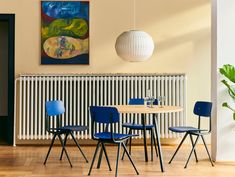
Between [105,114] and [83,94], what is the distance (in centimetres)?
236

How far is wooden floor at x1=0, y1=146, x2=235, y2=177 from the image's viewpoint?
200 inches

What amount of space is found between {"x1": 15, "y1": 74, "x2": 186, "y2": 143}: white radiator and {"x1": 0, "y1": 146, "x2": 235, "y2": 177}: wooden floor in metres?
0.62

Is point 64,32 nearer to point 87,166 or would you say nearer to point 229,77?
point 87,166

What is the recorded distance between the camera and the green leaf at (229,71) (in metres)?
5.58

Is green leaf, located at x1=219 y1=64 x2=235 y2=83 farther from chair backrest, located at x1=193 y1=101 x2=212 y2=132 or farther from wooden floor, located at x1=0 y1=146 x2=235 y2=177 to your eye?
wooden floor, located at x1=0 y1=146 x2=235 y2=177

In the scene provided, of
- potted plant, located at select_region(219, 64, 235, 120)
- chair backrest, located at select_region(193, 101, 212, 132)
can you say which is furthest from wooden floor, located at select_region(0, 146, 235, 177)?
potted plant, located at select_region(219, 64, 235, 120)

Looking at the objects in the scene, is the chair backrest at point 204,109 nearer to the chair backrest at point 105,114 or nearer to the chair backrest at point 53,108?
the chair backrest at point 105,114

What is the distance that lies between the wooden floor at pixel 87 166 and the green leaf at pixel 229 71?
1168mm

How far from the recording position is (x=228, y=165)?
564cm

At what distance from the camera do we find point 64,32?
284 inches

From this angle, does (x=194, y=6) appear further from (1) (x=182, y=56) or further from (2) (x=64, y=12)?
(2) (x=64, y=12)

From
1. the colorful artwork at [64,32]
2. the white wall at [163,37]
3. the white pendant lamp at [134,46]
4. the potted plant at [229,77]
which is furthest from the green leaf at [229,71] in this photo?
the colorful artwork at [64,32]

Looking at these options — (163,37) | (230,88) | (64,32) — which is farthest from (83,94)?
(230,88)

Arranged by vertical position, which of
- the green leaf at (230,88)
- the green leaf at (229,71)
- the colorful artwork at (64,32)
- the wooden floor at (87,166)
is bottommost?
the wooden floor at (87,166)
